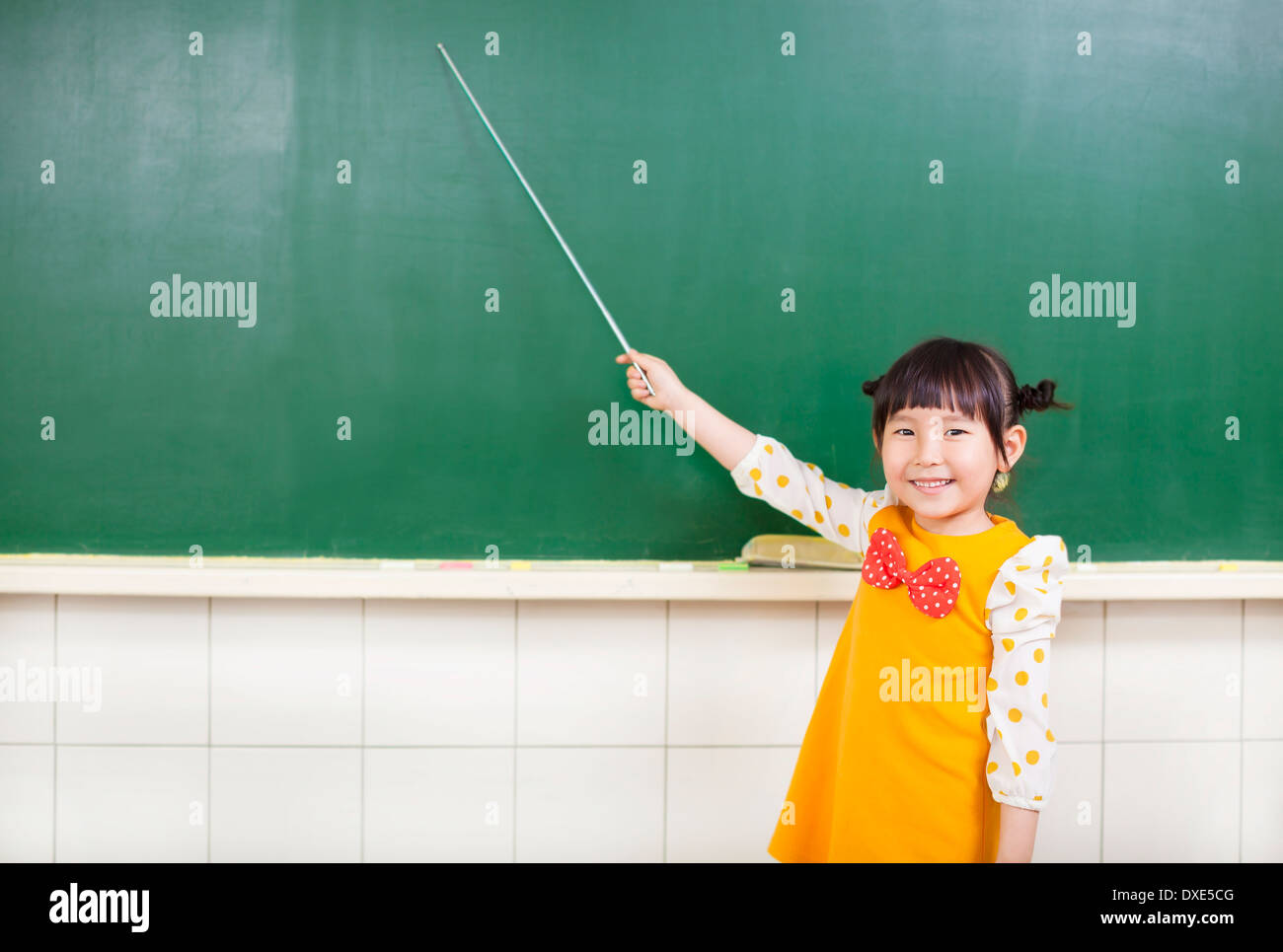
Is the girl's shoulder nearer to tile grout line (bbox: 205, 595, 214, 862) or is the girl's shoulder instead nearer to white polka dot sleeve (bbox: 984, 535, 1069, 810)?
white polka dot sleeve (bbox: 984, 535, 1069, 810)

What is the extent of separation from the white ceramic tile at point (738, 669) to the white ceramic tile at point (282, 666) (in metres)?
0.55

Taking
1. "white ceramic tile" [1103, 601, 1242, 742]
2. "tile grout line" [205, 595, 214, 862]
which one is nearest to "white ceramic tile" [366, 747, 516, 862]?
"tile grout line" [205, 595, 214, 862]

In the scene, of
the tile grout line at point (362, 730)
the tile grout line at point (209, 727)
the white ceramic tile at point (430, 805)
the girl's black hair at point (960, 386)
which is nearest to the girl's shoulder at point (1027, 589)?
the girl's black hair at point (960, 386)

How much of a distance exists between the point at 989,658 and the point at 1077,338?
65cm

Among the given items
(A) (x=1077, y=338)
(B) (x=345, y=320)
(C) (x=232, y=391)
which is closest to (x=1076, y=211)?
(A) (x=1077, y=338)

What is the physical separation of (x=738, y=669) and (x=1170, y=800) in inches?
32.8

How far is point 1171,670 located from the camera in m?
1.43

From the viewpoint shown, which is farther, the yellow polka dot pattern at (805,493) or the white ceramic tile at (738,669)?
the white ceramic tile at (738,669)

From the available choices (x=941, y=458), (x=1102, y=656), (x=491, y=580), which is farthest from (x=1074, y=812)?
(x=491, y=580)

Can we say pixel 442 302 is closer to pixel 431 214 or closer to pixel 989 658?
pixel 431 214

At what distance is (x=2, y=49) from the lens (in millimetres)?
1292

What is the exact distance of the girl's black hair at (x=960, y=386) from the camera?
101 cm

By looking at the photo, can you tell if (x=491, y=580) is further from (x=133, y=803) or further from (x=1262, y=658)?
(x=1262, y=658)

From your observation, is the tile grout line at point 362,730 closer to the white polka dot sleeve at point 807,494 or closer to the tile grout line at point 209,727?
the tile grout line at point 209,727
